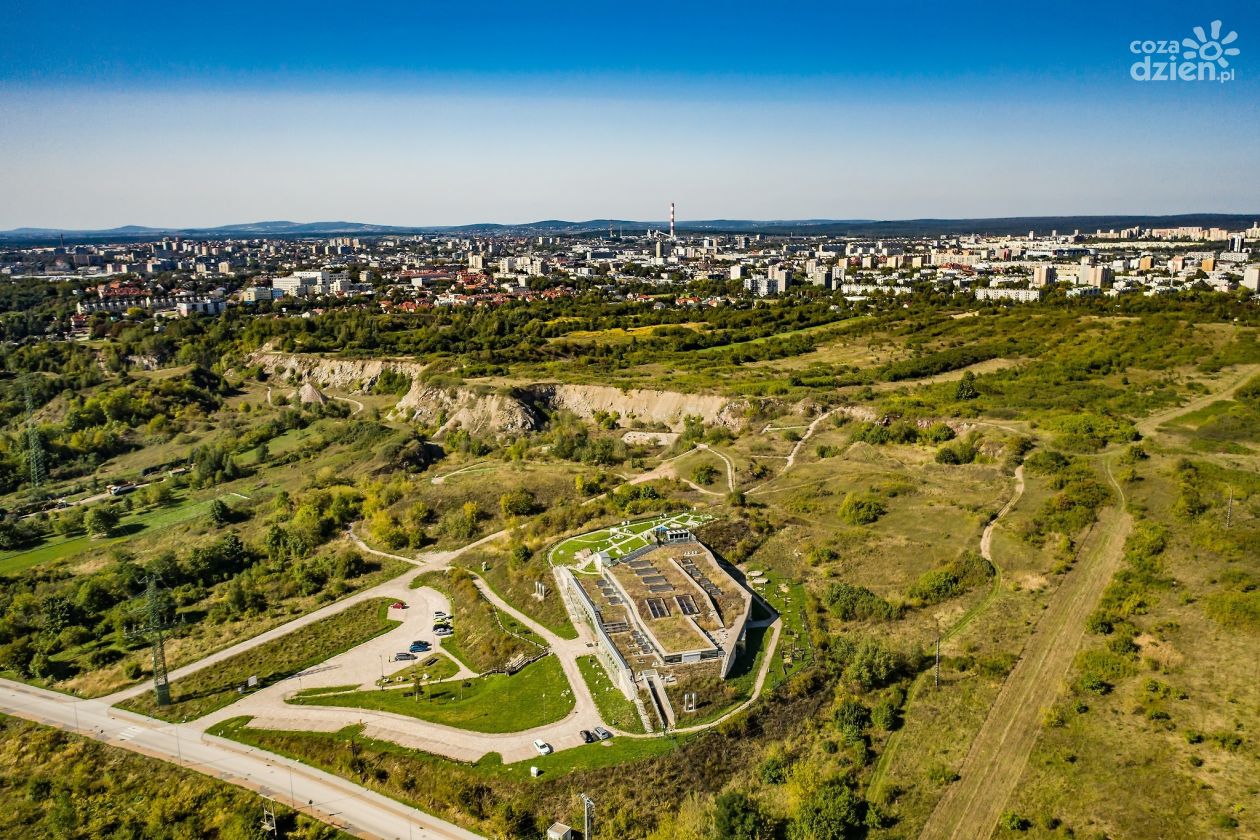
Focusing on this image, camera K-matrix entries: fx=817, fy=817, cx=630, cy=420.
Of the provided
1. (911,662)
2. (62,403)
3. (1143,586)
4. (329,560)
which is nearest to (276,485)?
(329,560)

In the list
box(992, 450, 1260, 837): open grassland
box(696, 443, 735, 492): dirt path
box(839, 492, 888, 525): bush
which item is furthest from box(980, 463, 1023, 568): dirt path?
box(696, 443, 735, 492): dirt path

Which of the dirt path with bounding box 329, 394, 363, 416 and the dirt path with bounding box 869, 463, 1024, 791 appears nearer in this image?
the dirt path with bounding box 869, 463, 1024, 791

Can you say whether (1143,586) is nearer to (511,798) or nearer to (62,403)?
(511,798)

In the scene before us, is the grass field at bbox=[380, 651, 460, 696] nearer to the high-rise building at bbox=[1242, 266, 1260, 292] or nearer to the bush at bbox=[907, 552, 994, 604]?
the bush at bbox=[907, 552, 994, 604]

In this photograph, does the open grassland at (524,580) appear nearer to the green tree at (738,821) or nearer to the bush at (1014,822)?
the green tree at (738,821)

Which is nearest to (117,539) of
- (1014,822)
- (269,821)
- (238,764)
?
(238,764)

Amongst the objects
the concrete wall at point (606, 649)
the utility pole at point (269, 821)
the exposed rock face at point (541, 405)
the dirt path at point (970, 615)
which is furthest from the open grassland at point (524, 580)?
the exposed rock face at point (541, 405)

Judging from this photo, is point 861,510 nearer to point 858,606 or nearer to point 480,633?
point 858,606
